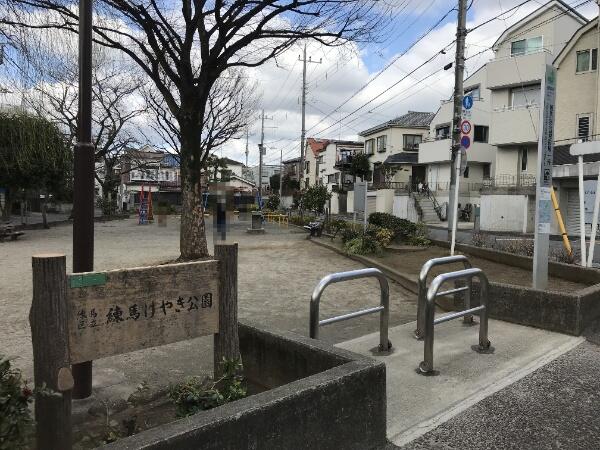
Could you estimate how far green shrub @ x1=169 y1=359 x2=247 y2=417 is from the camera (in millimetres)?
2810

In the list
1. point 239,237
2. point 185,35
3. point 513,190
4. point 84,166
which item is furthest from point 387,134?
point 84,166

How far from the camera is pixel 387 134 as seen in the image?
149ft

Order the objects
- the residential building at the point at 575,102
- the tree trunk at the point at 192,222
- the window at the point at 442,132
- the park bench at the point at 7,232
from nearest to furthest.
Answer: the tree trunk at the point at 192,222 → the park bench at the point at 7,232 → the residential building at the point at 575,102 → the window at the point at 442,132

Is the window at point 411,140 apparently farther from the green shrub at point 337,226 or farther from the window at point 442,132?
the green shrub at point 337,226

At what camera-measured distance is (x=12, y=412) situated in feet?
6.06

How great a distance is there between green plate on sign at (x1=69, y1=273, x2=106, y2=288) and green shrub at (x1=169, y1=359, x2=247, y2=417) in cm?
83

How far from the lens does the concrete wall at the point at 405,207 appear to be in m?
33.2

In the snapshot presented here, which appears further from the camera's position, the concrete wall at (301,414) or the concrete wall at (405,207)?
the concrete wall at (405,207)

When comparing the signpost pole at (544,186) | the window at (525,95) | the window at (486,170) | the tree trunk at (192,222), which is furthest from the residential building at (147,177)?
the signpost pole at (544,186)

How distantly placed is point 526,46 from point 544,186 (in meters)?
24.7

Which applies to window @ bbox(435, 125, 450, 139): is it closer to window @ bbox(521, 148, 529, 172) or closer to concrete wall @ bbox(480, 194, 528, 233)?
window @ bbox(521, 148, 529, 172)

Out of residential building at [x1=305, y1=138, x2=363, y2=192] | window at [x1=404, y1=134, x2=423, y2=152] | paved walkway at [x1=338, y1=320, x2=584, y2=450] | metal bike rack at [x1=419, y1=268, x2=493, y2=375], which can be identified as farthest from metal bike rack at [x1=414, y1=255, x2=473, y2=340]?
residential building at [x1=305, y1=138, x2=363, y2=192]

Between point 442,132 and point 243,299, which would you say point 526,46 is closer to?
point 442,132

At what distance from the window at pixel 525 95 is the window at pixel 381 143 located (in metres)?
19.3
